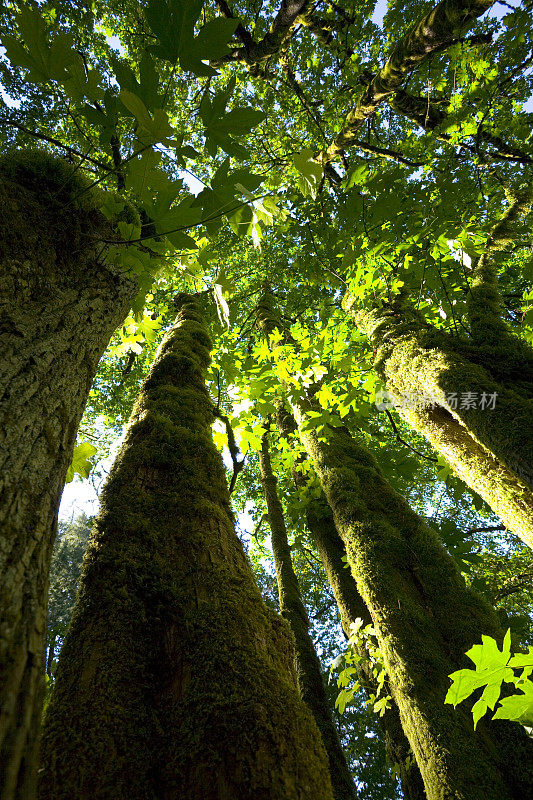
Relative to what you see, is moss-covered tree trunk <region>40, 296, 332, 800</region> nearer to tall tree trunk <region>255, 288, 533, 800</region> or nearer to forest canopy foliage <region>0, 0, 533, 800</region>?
forest canopy foliage <region>0, 0, 533, 800</region>

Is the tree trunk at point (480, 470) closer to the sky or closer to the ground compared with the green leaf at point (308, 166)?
closer to the ground

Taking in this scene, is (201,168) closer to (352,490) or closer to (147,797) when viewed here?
(352,490)

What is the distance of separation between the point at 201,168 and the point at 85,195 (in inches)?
311

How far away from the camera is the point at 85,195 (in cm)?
159

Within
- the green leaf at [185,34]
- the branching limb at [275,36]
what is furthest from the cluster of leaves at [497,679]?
the branching limb at [275,36]

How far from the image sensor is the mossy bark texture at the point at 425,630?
1716 millimetres

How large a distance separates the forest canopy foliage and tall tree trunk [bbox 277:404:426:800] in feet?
0.17

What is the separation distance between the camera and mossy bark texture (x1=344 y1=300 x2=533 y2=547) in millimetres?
2098

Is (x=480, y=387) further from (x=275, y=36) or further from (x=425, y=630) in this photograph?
(x=275, y=36)

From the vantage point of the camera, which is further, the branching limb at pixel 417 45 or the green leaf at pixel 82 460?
the branching limb at pixel 417 45

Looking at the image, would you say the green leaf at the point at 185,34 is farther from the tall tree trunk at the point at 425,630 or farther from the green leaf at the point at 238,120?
the tall tree trunk at the point at 425,630

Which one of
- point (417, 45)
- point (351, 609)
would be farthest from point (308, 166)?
point (351, 609)

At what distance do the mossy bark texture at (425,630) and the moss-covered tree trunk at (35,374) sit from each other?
2.16 meters

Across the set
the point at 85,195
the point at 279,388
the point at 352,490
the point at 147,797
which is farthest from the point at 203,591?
the point at 279,388
